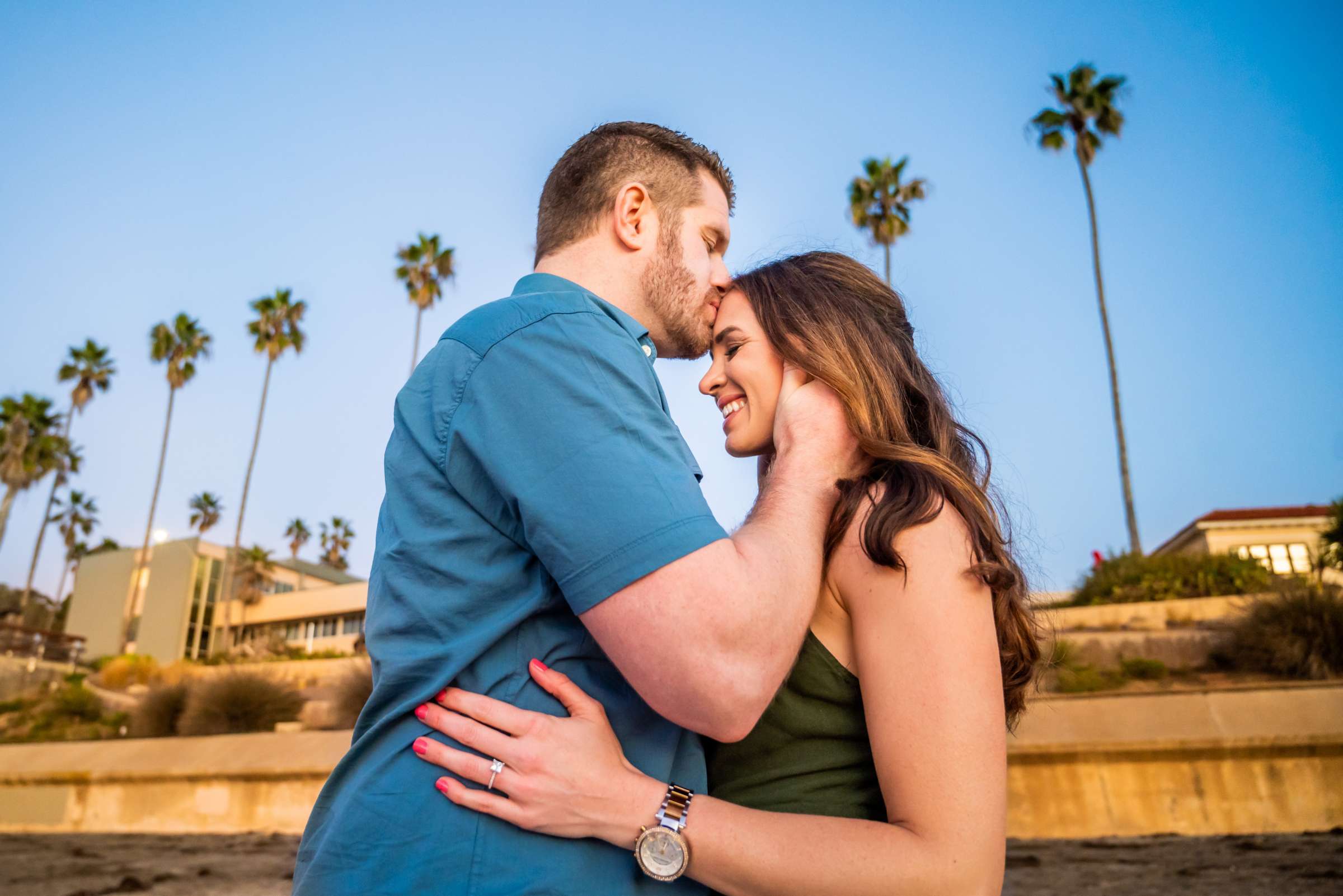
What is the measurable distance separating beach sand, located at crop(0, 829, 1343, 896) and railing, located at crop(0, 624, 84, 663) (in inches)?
1318

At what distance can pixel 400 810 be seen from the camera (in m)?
1.50

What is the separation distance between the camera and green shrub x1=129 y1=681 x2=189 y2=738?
46.8 feet

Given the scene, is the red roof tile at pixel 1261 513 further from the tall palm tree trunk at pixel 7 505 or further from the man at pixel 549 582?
the tall palm tree trunk at pixel 7 505

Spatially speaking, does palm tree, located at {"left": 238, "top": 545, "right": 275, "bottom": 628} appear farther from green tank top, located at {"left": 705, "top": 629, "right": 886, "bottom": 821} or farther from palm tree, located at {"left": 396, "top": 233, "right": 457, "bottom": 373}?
green tank top, located at {"left": 705, "top": 629, "right": 886, "bottom": 821}

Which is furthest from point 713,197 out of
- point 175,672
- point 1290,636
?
point 175,672

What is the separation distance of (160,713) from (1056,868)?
14260mm

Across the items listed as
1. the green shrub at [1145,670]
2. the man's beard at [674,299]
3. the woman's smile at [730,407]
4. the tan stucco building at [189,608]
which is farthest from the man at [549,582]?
the tan stucco building at [189,608]

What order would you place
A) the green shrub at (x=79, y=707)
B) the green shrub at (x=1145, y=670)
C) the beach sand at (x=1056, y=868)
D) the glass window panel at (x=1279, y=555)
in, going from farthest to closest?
1. the glass window panel at (x=1279, y=555)
2. the green shrub at (x=79, y=707)
3. the green shrub at (x=1145, y=670)
4. the beach sand at (x=1056, y=868)

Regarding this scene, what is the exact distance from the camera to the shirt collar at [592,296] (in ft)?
6.01

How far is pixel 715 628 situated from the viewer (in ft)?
4.59

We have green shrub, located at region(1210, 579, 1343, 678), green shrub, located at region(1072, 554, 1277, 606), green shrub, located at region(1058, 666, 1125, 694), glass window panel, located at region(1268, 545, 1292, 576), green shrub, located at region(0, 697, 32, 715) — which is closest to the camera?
green shrub, located at region(1210, 579, 1343, 678)

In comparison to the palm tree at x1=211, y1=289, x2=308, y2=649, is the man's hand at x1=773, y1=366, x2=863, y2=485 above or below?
below

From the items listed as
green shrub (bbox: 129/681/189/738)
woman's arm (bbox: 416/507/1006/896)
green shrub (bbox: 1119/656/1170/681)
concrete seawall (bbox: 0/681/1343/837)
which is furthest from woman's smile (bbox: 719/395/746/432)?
green shrub (bbox: 129/681/189/738)

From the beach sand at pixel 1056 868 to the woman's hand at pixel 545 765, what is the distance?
352 cm
